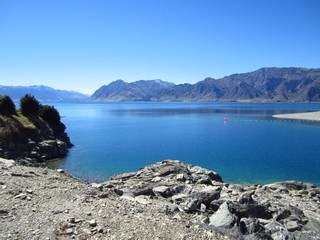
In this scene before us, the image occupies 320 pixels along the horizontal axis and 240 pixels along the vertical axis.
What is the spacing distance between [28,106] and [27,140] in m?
12.4

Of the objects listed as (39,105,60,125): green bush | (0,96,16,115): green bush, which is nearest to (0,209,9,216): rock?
(0,96,16,115): green bush

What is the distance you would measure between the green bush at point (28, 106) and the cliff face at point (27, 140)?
1.59m

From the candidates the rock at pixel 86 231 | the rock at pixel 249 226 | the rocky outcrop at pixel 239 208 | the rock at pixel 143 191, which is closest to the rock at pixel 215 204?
the rocky outcrop at pixel 239 208

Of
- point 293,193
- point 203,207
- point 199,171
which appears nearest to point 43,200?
point 203,207

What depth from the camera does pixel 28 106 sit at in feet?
206

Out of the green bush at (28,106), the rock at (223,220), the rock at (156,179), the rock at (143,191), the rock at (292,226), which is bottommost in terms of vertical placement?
the rock at (156,179)

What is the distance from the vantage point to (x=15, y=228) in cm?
1286

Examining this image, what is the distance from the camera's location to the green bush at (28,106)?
62.1 metres

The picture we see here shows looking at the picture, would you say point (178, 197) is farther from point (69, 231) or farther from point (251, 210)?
point (69, 231)

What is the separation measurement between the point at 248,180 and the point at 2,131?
114ft

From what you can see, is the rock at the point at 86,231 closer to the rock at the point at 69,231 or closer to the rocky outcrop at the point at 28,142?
the rock at the point at 69,231

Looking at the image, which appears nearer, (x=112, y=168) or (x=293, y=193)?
(x=293, y=193)

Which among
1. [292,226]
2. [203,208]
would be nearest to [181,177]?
[203,208]

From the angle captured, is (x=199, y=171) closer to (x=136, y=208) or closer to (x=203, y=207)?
(x=203, y=207)
